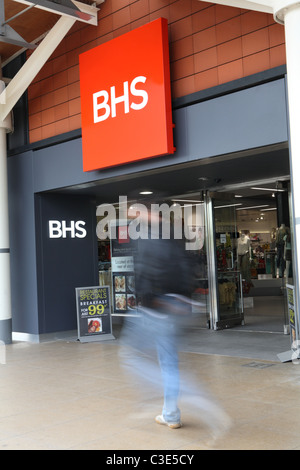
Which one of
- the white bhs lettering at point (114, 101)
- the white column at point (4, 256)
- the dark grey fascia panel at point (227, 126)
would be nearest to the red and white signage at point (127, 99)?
the white bhs lettering at point (114, 101)

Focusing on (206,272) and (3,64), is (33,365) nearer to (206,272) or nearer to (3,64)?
(206,272)

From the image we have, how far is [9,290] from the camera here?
904 centimetres

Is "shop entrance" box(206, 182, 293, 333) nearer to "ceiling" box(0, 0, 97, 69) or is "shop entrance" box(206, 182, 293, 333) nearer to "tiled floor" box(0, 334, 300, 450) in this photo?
"tiled floor" box(0, 334, 300, 450)

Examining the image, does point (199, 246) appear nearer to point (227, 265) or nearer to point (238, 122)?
point (227, 265)

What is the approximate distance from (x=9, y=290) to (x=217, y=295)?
356cm

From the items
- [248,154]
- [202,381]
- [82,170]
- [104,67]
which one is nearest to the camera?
[202,381]

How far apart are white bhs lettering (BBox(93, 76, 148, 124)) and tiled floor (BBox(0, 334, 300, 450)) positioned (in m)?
3.35

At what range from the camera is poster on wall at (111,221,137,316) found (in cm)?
1110

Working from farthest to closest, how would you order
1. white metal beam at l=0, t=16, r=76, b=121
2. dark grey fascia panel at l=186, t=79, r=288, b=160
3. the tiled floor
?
white metal beam at l=0, t=16, r=76, b=121, dark grey fascia panel at l=186, t=79, r=288, b=160, the tiled floor

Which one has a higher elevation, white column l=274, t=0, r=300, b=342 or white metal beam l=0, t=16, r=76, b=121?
white metal beam l=0, t=16, r=76, b=121

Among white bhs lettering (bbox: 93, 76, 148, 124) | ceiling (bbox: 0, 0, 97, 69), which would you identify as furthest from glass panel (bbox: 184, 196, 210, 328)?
ceiling (bbox: 0, 0, 97, 69)

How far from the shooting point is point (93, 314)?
29.8 ft

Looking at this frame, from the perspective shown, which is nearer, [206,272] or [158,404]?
[158,404]

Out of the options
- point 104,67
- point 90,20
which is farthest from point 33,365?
point 90,20
